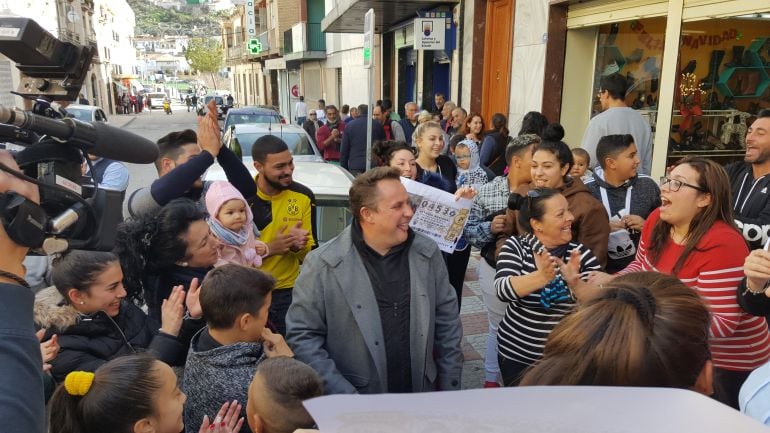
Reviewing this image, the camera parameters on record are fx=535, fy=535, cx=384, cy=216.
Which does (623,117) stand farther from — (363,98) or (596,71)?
(363,98)

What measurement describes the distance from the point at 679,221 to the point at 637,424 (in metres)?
2.03

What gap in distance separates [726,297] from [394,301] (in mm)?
1451

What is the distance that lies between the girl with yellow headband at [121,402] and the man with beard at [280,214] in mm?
1441

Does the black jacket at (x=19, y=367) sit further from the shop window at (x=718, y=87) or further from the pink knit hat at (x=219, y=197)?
the shop window at (x=718, y=87)

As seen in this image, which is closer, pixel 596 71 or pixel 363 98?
pixel 596 71

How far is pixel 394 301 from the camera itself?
7.75 ft

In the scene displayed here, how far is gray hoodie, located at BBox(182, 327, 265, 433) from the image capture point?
2016 millimetres

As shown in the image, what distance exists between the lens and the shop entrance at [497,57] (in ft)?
30.8

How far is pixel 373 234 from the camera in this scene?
2.43 m

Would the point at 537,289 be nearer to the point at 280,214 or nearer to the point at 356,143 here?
the point at 280,214

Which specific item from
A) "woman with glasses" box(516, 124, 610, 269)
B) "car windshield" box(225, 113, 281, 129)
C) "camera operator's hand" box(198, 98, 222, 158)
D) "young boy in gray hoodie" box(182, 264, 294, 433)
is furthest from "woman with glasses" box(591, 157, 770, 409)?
"car windshield" box(225, 113, 281, 129)

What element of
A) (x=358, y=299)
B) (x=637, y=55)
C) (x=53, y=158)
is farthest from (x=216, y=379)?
(x=637, y=55)

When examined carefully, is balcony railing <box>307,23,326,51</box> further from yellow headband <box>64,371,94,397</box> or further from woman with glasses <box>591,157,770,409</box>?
yellow headband <box>64,371,94,397</box>

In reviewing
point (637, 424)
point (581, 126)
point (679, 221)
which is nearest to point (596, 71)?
point (581, 126)
